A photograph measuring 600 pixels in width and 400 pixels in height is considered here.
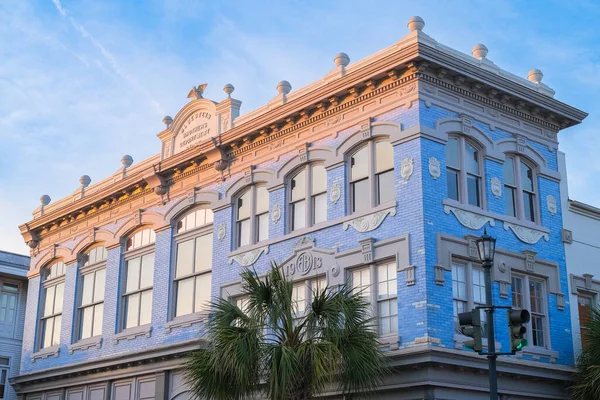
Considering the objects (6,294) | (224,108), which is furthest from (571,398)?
(6,294)

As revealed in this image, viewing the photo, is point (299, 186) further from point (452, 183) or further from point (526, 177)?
point (526, 177)

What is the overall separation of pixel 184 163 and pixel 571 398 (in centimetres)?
1363

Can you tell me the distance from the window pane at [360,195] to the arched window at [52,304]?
15.4 m

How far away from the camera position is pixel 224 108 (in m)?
28.3

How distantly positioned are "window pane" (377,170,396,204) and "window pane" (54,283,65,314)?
53.3 ft

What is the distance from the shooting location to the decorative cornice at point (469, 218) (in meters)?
21.8

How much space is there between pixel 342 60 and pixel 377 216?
4.79 meters

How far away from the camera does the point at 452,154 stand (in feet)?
74.4

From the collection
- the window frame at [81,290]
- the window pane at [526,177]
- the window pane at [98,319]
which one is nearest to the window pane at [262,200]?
the window pane at [526,177]

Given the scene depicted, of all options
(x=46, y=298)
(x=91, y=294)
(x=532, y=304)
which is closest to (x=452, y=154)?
(x=532, y=304)

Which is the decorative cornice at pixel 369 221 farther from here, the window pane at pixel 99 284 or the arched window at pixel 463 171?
the window pane at pixel 99 284

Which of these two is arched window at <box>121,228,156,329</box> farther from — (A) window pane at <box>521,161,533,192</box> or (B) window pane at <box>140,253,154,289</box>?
(A) window pane at <box>521,161,533,192</box>

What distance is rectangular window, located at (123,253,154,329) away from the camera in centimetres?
2953

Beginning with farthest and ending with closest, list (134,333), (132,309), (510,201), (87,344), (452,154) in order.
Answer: (87,344) → (132,309) → (134,333) → (510,201) → (452,154)
